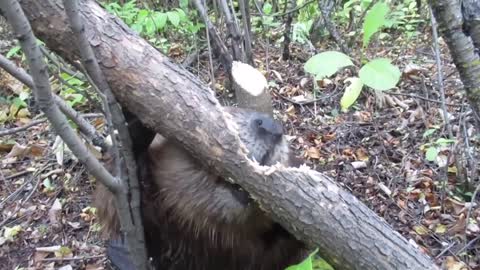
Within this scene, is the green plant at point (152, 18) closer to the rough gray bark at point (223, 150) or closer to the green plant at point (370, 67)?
the rough gray bark at point (223, 150)

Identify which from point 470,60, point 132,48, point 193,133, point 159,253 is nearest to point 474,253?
point 470,60

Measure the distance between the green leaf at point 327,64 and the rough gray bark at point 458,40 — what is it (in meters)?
0.55

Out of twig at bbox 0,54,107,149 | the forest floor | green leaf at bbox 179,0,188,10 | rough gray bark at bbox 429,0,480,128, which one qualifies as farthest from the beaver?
green leaf at bbox 179,0,188,10

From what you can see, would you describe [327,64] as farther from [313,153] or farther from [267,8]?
[267,8]

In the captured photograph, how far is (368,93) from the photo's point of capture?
4418 mm

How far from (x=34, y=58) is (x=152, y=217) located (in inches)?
35.9

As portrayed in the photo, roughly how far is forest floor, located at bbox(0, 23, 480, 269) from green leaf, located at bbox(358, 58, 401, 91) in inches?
58.3

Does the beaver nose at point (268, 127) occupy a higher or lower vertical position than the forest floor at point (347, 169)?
higher

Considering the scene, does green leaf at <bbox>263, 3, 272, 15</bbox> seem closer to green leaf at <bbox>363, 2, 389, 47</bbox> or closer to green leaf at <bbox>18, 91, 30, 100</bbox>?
green leaf at <bbox>18, 91, 30, 100</bbox>

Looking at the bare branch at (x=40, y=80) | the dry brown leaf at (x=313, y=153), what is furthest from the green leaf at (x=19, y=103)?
the bare branch at (x=40, y=80)

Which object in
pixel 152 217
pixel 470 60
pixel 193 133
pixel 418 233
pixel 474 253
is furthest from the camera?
pixel 418 233

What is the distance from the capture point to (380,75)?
1.57m

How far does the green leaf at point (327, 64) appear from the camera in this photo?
1596mm

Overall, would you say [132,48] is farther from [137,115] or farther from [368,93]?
[368,93]
